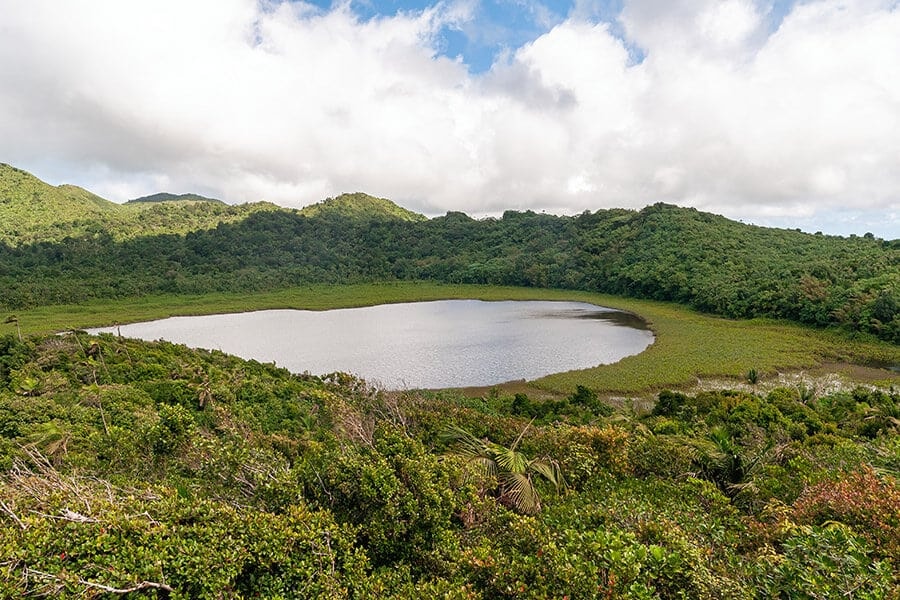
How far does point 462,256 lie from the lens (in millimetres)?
128500

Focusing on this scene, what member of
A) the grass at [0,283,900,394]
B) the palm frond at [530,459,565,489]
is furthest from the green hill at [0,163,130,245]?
the palm frond at [530,459,565,489]

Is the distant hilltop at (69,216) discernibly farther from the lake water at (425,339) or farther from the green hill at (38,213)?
the lake water at (425,339)

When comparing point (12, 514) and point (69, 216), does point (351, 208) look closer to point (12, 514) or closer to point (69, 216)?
point (69, 216)

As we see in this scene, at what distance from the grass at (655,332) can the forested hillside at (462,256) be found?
14.6ft

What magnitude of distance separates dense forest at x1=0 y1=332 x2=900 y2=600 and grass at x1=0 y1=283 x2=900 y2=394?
68.5 ft

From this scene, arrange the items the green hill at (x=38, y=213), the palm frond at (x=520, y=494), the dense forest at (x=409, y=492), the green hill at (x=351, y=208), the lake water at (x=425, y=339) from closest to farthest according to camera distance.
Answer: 1. the dense forest at (x=409, y=492)
2. the palm frond at (x=520, y=494)
3. the lake water at (x=425, y=339)
4. the green hill at (x=38, y=213)
5. the green hill at (x=351, y=208)

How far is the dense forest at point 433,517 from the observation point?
438cm

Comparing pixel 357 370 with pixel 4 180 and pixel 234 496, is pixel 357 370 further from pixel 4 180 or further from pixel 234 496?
pixel 4 180

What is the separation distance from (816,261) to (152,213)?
171 metres

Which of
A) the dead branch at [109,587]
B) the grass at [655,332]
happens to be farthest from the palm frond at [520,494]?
the grass at [655,332]

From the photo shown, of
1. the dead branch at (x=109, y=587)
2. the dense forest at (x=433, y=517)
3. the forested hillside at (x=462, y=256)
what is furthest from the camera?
the forested hillside at (x=462, y=256)

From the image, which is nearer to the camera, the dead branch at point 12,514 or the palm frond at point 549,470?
the dead branch at point 12,514

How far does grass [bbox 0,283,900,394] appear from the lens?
31750 millimetres

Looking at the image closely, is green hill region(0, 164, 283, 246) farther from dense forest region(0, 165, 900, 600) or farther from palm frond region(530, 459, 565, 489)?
palm frond region(530, 459, 565, 489)
